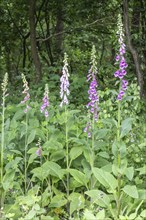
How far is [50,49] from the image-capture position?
13.0 meters

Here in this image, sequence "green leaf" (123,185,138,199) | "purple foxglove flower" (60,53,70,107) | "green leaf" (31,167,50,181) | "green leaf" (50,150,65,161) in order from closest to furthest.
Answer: "green leaf" (123,185,138,199) → "purple foxglove flower" (60,53,70,107) → "green leaf" (31,167,50,181) → "green leaf" (50,150,65,161)

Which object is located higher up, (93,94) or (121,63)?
(121,63)

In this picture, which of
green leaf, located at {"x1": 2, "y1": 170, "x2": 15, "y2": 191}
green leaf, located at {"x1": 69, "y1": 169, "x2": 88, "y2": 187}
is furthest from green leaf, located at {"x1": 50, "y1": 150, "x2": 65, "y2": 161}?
green leaf, located at {"x1": 2, "y1": 170, "x2": 15, "y2": 191}

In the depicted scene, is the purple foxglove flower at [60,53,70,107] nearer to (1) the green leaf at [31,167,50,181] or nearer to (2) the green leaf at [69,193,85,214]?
(1) the green leaf at [31,167,50,181]

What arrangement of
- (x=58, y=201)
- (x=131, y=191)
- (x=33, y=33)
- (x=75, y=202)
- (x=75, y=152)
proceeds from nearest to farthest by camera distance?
(x=131, y=191) → (x=75, y=202) → (x=58, y=201) → (x=75, y=152) → (x=33, y=33)

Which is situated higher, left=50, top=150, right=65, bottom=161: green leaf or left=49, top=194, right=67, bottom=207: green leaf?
left=50, top=150, right=65, bottom=161: green leaf

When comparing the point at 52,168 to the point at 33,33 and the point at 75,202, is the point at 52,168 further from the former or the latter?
the point at 33,33

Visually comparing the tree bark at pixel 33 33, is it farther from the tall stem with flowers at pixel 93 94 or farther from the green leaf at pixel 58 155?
the tall stem with flowers at pixel 93 94

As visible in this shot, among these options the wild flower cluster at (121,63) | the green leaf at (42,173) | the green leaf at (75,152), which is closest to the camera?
the wild flower cluster at (121,63)

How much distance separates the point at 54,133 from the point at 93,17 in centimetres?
782

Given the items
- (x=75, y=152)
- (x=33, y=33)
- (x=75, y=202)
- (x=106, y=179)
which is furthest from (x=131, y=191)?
(x=33, y=33)

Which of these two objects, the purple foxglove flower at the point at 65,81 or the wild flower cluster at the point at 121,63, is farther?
the purple foxglove flower at the point at 65,81

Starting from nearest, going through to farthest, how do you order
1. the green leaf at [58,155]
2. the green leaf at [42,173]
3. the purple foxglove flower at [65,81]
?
1. the purple foxglove flower at [65,81]
2. the green leaf at [42,173]
3. the green leaf at [58,155]

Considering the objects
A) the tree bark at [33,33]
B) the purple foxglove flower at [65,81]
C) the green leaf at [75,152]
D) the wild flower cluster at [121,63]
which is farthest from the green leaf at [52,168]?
the tree bark at [33,33]
